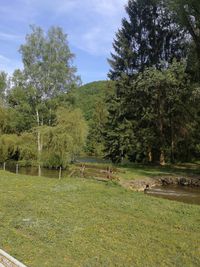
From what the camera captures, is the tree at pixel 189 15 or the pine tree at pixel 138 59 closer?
the tree at pixel 189 15

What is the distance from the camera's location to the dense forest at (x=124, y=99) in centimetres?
3148

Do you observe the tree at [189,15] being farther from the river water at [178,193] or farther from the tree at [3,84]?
the tree at [3,84]

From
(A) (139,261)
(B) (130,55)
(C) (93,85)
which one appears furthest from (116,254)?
(C) (93,85)

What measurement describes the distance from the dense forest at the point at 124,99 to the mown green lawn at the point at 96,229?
672 inches

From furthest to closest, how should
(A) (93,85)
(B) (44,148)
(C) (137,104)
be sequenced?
(A) (93,85) < (C) (137,104) < (B) (44,148)

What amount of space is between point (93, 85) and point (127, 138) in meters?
→ 99.0

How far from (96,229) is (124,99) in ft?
88.1

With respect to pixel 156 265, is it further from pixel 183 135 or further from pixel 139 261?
pixel 183 135

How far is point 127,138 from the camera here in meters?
35.9

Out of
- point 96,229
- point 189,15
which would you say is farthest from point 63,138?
point 96,229

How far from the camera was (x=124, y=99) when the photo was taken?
118ft

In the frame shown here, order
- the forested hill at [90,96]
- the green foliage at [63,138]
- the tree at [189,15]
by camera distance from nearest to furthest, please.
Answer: the tree at [189,15], the green foliage at [63,138], the forested hill at [90,96]

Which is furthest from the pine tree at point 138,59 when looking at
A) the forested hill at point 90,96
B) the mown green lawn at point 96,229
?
the forested hill at point 90,96

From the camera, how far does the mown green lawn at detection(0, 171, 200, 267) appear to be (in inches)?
310
